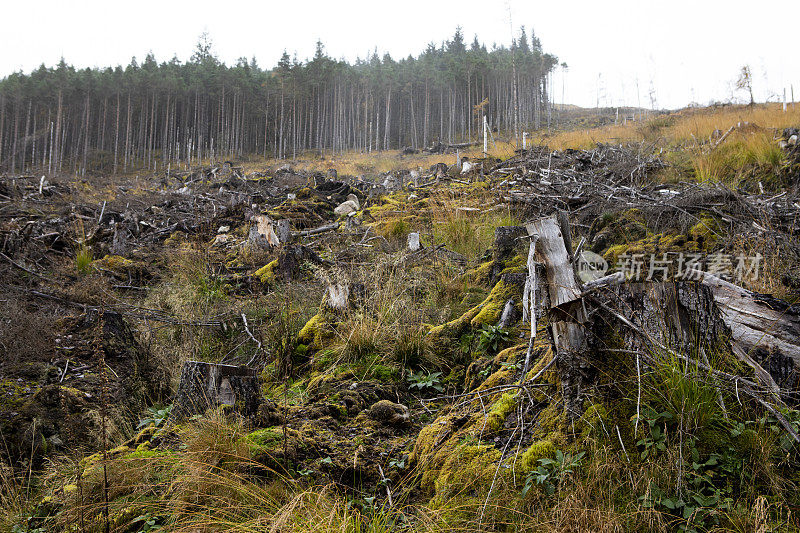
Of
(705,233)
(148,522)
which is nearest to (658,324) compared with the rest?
(148,522)

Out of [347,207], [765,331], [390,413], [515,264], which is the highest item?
[347,207]

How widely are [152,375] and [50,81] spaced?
59.4 metres

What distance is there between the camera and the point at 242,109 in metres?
47.5

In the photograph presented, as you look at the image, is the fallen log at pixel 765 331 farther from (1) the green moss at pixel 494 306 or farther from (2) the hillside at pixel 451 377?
(1) the green moss at pixel 494 306

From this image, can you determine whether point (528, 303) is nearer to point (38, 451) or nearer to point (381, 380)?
point (381, 380)

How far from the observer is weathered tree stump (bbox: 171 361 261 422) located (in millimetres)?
2723

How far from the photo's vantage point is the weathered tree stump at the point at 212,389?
2723 mm

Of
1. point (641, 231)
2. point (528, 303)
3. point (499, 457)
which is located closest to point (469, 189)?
point (641, 231)

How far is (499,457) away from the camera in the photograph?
2.14 m

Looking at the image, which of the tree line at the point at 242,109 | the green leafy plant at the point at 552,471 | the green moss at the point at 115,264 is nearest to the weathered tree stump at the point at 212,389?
the green leafy plant at the point at 552,471

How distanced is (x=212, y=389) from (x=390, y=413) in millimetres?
1212

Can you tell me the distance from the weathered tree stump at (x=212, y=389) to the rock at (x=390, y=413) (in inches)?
32.5

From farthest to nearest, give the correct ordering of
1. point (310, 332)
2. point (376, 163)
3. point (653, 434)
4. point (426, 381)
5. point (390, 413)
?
1. point (376, 163)
2. point (310, 332)
3. point (426, 381)
4. point (390, 413)
5. point (653, 434)

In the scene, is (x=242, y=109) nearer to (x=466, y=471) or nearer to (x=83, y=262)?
(x=83, y=262)
